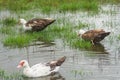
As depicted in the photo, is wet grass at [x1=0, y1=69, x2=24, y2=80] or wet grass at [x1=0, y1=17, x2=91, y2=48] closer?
wet grass at [x1=0, y1=69, x2=24, y2=80]

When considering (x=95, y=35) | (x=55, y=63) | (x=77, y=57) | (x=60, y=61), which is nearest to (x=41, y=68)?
(x=55, y=63)

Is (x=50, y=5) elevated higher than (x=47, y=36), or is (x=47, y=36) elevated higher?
(x=50, y=5)

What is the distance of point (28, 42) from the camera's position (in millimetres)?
17078

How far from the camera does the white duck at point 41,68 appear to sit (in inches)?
533

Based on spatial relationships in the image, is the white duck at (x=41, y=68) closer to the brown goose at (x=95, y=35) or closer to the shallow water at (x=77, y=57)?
the shallow water at (x=77, y=57)

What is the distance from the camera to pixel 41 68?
13664mm

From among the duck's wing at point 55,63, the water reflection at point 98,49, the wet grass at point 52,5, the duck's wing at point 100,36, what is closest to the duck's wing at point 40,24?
the duck's wing at point 100,36

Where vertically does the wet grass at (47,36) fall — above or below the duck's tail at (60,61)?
above

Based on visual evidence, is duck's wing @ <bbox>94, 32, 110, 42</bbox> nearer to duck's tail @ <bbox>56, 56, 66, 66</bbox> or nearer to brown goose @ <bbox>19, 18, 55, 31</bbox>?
brown goose @ <bbox>19, 18, 55, 31</bbox>

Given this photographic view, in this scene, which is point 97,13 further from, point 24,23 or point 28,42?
point 28,42

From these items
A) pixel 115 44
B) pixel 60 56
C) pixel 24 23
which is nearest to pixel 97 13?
pixel 24 23

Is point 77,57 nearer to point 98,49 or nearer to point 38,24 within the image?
point 98,49

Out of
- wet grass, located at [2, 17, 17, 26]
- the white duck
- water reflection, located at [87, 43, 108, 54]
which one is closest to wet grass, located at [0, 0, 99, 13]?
wet grass, located at [2, 17, 17, 26]

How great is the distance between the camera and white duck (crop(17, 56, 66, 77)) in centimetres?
1354
